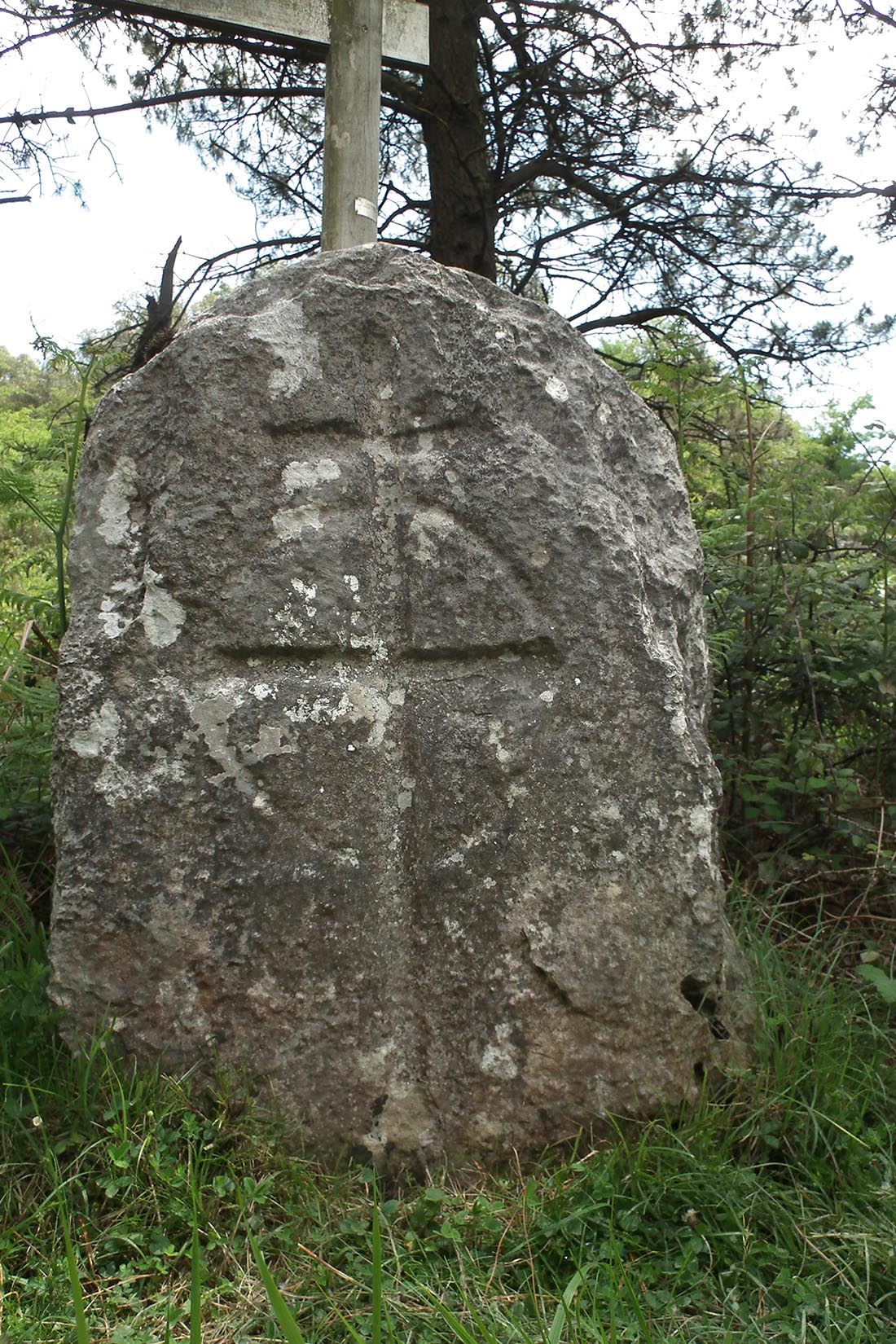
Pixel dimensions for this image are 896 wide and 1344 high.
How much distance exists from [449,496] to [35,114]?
3.44m

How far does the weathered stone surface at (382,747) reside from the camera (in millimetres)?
2035

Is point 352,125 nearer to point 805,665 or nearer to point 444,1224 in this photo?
point 805,665

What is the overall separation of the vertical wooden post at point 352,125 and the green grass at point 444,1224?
2.72m

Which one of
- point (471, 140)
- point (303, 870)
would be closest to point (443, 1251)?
point (303, 870)

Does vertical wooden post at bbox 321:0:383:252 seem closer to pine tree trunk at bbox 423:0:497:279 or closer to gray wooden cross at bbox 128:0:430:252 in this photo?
gray wooden cross at bbox 128:0:430:252

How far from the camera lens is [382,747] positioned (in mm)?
2131

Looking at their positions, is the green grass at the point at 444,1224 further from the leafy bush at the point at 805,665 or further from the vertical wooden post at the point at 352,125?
the vertical wooden post at the point at 352,125

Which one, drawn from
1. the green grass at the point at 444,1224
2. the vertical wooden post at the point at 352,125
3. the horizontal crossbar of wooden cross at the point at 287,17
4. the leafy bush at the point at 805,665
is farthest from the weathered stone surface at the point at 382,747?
the horizontal crossbar of wooden cross at the point at 287,17

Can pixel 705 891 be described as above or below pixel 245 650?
below

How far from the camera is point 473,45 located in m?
4.84

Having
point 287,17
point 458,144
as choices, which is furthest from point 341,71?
point 458,144

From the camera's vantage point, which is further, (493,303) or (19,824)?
(19,824)

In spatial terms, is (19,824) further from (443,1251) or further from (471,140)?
(471,140)

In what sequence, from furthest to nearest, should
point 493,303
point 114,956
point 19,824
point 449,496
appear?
point 19,824 < point 493,303 < point 449,496 < point 114,956
